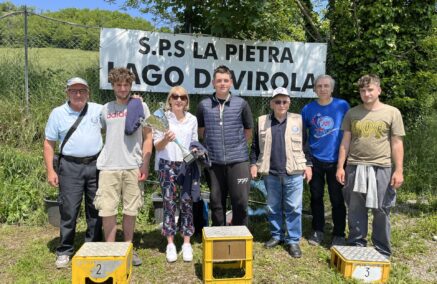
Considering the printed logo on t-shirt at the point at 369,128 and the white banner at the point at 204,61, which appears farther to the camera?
the white banner at the point at 204,61

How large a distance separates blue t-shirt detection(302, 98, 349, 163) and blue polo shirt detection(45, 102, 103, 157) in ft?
7.50

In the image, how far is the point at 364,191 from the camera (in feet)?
13.0

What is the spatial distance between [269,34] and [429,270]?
4.17 meters

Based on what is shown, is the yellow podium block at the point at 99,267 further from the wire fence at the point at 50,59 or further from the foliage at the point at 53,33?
the foliage at the point at 53,33

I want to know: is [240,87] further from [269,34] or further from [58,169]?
[58,169]

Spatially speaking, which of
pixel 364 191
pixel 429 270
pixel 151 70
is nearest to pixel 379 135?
pixel 364 191

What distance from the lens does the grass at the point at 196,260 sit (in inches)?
149

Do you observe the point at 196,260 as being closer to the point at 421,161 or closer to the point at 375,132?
the point at 375,132

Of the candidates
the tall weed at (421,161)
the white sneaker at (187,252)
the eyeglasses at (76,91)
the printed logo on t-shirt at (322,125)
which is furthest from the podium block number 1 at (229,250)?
the tall weed at (421,161)

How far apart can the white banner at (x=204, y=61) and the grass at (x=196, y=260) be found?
7.47 ft

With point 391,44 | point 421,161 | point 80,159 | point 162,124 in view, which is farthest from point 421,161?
point 80,159

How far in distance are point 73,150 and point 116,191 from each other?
0.58 metres

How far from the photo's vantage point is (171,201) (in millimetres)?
4078

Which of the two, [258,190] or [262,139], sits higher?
[262,139]
